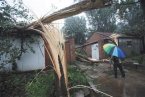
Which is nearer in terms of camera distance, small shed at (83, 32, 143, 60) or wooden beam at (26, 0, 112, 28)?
wooden beam at (26, 0, 112, 28)

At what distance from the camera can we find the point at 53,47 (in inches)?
96.7

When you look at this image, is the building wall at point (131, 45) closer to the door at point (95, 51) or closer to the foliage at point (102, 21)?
the door at point (95, 51)

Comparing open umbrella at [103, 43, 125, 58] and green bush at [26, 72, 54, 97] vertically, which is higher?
open umbrella at [103, 43, 125, 58]

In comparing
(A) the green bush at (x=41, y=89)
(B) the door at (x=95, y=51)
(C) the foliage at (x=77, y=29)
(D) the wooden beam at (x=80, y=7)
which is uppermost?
(C) the foliage at (x=77, y=29)

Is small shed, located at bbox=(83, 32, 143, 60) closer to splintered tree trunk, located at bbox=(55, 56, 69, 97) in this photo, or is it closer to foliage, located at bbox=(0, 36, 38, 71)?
foliage, located at bbox=(0, 36, 38, 71)

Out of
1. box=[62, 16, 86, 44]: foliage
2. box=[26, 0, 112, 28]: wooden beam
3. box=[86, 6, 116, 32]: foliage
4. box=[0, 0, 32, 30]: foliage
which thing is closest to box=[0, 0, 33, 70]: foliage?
box=[0, 0, 32, 30]: foliage

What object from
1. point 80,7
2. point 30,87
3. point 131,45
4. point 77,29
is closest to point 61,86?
point 80,7

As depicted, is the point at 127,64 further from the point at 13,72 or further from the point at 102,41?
the point at 13,72

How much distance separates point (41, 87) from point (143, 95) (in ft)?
13.7

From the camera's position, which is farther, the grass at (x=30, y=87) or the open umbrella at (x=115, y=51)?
the open umbrella at (x=115, y=51)

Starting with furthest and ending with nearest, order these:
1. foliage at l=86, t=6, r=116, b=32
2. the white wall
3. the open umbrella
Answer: foliage at l=86, t=6, r=116, b=32
the white wall
the open umbrella

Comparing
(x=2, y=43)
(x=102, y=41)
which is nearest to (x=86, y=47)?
(x=102, y=41)

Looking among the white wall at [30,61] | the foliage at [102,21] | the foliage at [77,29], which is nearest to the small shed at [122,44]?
the foliage at [77,29]

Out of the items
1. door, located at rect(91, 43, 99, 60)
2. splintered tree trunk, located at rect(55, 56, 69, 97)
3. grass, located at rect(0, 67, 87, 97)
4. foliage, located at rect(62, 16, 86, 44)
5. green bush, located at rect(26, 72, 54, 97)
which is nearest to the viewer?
splintered tree trunk, located at rect(55, 56, 69, 97)
